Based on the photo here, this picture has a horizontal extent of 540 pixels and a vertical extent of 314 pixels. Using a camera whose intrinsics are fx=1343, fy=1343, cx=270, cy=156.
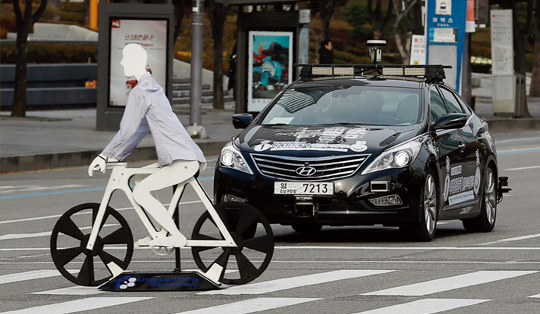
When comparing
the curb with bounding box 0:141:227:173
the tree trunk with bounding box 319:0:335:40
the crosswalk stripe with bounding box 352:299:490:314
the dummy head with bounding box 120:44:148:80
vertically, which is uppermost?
the tree trunk with bounding box 319:0:335:40

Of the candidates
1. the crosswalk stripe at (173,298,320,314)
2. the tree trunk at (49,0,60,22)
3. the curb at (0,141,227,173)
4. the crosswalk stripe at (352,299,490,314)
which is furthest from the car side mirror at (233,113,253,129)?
the tree trunk at (49,0,60,22)

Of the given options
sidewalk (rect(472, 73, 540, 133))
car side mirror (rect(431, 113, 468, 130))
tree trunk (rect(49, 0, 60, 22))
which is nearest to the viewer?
car side mirror (rect(431, 113, 468, 130))

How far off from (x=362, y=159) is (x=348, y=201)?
39 cm

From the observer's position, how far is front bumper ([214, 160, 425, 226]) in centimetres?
1164

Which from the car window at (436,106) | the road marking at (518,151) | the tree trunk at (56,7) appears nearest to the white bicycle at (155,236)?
the car window at (436,106)

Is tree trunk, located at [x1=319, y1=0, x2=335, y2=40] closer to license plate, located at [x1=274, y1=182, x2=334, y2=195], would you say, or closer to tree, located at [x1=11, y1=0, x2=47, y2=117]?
tree, located at [x1=11, y1=0, x2=47, y2=117]

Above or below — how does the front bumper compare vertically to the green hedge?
below

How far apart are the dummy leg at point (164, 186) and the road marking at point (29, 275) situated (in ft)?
3.18

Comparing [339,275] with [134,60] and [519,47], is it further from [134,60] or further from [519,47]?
[519,47]

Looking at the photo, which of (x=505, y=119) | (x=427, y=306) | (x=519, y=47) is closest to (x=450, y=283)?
(x=427, y=306)

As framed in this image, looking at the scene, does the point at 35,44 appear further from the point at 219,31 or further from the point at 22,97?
the point at 22,97

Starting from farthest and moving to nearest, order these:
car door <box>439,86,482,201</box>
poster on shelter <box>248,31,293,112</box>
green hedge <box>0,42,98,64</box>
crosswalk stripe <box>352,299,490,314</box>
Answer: green hedge <box>0,42,98,64</box> → poster on shelter <box>248,31,293,112</box> → car door <box>439,86,482,201</box> → crosswalk stripe <box>352,299,490,314</box>

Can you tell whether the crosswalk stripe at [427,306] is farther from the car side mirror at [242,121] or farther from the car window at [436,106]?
the car side mirror at [242,121]

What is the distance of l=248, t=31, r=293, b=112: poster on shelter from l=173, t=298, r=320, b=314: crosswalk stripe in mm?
21910
